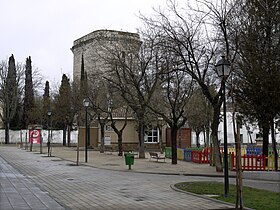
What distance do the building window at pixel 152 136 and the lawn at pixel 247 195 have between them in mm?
39856

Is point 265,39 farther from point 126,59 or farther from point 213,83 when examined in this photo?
point 126,59

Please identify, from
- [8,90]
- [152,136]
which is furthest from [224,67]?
[8,90]

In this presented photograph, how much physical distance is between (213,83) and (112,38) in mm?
9101

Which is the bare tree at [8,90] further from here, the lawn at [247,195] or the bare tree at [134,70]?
the lawn at [247,195]

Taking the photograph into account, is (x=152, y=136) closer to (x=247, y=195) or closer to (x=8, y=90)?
(x=8, y=90)

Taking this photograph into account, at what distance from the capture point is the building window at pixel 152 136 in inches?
2192

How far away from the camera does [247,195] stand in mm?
12914

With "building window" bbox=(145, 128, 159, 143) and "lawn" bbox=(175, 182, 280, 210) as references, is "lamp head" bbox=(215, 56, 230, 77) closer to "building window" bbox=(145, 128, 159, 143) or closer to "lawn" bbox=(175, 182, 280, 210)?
"lawn" bbox=(175, 182, 280, 210)

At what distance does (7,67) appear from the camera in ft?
229

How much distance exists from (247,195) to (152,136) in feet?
142

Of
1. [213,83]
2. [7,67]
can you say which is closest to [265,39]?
[213,83]

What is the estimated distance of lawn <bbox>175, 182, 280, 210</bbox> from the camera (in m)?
11.0

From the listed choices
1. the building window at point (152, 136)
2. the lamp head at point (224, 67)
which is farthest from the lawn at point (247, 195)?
the building window at point (152, 136)

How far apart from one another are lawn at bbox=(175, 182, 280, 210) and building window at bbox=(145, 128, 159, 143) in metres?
39.9
